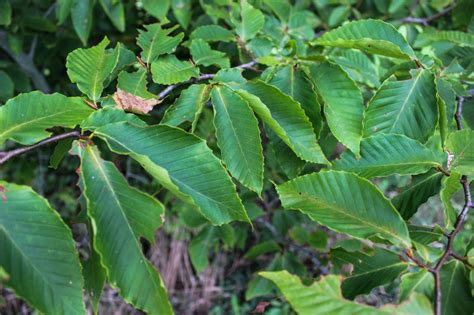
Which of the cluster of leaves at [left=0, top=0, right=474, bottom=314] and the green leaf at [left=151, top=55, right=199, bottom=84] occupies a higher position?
the green leaf at [left=151, top=55, right=199, bottom=84]

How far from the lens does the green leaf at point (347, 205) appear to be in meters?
0.67

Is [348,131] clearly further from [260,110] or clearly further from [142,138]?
[142,138]

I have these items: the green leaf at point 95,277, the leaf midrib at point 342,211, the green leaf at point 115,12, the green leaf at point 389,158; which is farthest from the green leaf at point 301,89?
the green leaf at point 115,12

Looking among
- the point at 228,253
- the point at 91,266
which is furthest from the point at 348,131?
the point at 228,253

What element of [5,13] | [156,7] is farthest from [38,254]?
[5,13]

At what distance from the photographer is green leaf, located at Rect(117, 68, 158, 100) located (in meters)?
0.85

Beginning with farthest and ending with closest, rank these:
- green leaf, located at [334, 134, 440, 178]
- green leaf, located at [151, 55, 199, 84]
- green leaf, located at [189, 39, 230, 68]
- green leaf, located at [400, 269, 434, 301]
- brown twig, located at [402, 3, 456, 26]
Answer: brown twig, located at [402, 3, 456, 26]
green leaf, located at [189, 39, 230, 68]
green leaf, located at [151, 55, 199, 84]
green leaf, located at [334, 134, 440, 178]
green leaf, located at [400, 269, 434, 301]

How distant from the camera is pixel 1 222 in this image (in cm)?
56

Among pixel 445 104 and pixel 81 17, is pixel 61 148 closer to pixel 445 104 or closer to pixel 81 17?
pixel 445 104

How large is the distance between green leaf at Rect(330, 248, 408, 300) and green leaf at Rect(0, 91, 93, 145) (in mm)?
478

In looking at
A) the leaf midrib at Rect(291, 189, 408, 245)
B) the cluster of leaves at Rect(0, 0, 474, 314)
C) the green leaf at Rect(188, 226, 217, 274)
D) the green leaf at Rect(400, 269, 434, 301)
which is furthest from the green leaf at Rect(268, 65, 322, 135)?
the green leaf at Rect(188, 226, 217, 274)

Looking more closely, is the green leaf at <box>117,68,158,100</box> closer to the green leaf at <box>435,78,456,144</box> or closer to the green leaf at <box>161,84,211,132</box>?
the green leaf at <box>161,84,211,132</box>

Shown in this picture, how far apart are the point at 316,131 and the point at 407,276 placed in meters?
0.31

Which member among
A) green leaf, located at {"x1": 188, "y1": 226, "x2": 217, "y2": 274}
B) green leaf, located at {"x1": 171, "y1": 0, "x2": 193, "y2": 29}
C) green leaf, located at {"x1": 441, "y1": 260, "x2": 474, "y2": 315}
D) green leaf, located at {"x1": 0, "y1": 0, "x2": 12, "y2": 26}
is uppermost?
green leaf, located at {"x1": 0, "y1": 0, "x2": 12, "y2": 26}
